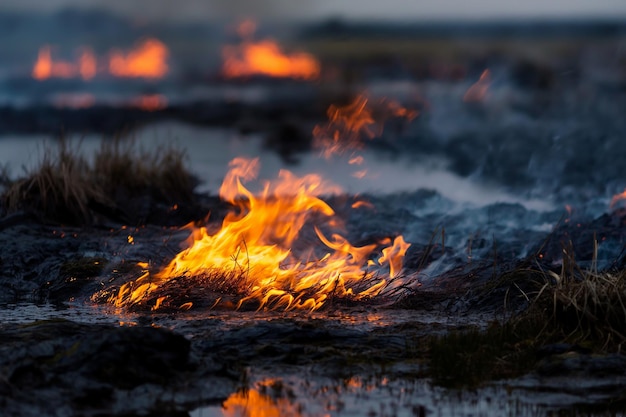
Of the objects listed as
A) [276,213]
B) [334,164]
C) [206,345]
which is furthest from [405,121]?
[206,345]

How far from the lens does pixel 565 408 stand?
9445 mm

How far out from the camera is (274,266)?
1403 cm

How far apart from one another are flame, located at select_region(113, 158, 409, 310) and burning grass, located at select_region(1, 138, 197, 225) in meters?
2.50

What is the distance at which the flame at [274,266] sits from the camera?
525 inches

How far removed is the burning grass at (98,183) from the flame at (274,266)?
2.50m

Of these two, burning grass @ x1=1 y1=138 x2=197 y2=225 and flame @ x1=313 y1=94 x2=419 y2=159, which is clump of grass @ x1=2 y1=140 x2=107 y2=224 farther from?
flame @ x1=313 y1=94 x2=419 y2=159

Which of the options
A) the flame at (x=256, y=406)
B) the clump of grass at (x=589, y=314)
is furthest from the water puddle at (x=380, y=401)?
the clump of grass at (x=589, y=314)

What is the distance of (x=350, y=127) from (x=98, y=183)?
18.8 meters

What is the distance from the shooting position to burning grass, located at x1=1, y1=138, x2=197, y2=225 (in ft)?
60.6

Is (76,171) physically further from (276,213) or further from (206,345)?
(206,345)

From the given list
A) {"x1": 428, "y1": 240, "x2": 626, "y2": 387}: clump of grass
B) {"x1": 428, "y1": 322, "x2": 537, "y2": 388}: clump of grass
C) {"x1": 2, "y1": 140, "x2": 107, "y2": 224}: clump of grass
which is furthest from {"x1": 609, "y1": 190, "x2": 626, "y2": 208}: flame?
{"x1": 428, "y1": 322, "x2": 537, "y2": 388}: clump of grass

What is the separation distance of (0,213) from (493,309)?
26.4ft

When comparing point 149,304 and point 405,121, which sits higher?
point 405,121

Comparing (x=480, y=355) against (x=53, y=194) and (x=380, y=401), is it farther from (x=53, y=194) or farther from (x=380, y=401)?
(x=53, y=194)
